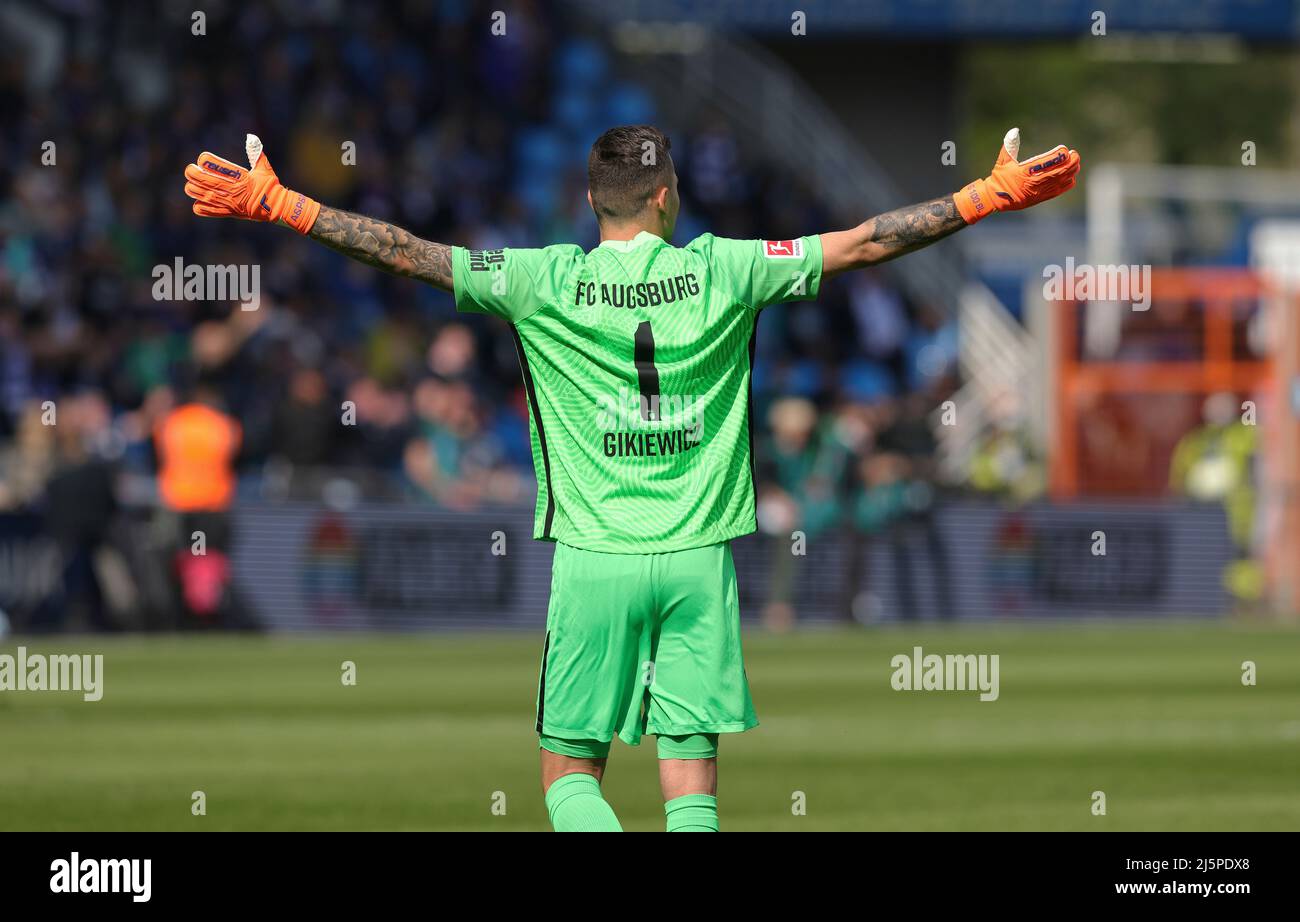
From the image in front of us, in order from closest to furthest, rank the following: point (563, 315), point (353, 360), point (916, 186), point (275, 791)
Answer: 1. point (563, 315)
2. point (275, 791)
3. point (353, 360)
4. point (916, 186)

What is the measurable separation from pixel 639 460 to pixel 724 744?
7.14 metres

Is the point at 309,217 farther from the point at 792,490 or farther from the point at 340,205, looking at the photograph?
the point at 340,205

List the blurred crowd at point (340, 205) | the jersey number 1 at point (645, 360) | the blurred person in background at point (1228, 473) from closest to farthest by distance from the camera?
the jersey number 1 at point (645, 360)
the blurred crowd at point (340, 205)
the blurred person in background at point (1228, 473)

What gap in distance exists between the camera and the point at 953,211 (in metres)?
6.50

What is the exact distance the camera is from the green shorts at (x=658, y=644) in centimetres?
612

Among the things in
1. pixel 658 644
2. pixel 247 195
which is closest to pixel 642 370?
pixel 658 644

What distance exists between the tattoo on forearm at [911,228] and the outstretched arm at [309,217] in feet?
3.90

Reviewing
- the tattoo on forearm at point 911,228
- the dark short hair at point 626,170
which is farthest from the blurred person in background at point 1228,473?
the dark short hair at point 626,170

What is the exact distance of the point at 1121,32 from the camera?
33.7 m

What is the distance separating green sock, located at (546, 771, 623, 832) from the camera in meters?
6.04

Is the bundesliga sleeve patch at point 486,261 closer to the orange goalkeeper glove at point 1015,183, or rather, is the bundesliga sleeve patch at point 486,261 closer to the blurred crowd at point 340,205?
the orange goalkeeper glove at point 1015,183

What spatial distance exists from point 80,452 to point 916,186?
20.5 m
